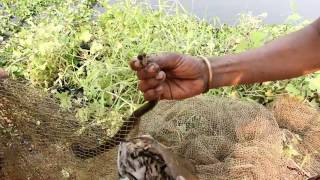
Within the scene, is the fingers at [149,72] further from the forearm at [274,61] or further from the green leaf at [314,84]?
the green leaf at [314,84]

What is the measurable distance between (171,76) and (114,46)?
4.49 feet

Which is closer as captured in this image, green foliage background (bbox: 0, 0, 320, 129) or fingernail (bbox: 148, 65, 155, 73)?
fingernail (bbox: 148, 65, 155, 73)

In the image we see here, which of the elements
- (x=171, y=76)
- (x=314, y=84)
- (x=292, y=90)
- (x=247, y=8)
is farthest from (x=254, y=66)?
(x=247, y=8)

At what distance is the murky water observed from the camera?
3773 millimetres

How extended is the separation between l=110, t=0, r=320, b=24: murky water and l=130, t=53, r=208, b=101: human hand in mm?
1961

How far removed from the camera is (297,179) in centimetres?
204

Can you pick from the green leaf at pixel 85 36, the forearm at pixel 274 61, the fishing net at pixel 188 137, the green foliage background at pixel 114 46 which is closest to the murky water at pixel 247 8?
the green foliage background at pixel 114 46

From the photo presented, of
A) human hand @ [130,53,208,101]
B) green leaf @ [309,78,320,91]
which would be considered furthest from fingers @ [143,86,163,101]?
green leaf @ [309,78,320,91]

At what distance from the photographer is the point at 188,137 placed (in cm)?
204

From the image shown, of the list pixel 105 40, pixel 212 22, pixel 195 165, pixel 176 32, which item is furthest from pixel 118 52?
pixel 195 165

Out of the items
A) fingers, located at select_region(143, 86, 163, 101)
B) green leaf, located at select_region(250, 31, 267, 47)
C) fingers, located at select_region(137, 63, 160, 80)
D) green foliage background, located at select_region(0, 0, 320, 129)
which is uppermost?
fingers, located at select_region(137, 63, 160, 80)

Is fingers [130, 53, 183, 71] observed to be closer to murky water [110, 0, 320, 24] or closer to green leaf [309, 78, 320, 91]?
green leaf [309, 78, 320, 91]

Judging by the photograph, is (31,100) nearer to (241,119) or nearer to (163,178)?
(163,178)

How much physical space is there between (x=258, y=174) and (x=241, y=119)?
24 centimetres
